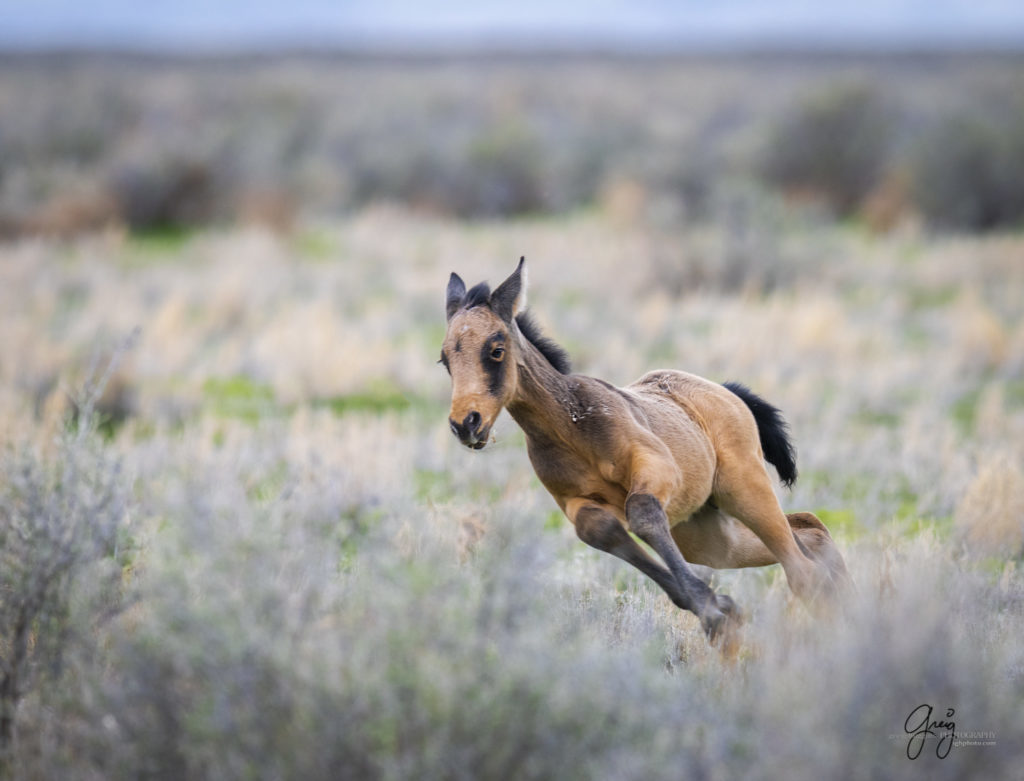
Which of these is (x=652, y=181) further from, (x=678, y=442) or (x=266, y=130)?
(x=678, y=442)

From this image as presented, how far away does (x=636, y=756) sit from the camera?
3.33 metres

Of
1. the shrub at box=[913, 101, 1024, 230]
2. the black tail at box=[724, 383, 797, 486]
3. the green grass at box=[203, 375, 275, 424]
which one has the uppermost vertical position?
the shrub at box=[913, 101, 1024, 230]

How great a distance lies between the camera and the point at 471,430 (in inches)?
166

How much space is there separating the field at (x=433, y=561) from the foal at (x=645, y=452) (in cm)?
36

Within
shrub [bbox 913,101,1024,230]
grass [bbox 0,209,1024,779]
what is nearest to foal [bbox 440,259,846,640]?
grass [bbox 0,209,1024,779]

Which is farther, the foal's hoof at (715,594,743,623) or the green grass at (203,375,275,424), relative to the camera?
the green grass at (203,375,275,424)

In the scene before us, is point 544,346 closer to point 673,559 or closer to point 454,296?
point 454,296

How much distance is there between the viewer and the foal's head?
426 centimetres

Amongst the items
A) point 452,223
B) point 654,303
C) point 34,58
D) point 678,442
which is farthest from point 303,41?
point 678,442

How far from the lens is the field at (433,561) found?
324 cm

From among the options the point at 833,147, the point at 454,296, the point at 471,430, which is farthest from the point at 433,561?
the point at 833,147

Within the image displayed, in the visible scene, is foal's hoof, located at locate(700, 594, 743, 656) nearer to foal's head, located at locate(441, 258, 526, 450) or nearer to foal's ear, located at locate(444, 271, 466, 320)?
foal's head, located at locate(441, 258, 526, 450)

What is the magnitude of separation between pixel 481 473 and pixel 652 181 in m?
19.6

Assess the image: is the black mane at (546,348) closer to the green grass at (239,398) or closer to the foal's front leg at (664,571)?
the foal's front leg at (664,571)
